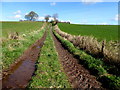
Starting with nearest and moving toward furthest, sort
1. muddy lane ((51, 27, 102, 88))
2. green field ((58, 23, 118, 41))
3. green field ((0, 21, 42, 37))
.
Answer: muddy lane ((51, 27, 102, 88))
green field ((58, 23, 118, 41))
green field ((0, 21, 42, 37))

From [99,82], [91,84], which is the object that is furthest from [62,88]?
[99,82]

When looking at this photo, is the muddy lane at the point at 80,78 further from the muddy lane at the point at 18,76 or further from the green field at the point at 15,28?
the green field at the point at 15,28

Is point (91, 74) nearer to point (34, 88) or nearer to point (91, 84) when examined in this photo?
point (91, 84)

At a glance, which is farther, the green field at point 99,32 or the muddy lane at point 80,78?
the green field at point 99,32

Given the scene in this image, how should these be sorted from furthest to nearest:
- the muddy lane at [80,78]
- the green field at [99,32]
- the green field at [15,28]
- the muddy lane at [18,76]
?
the green field at [15,28] → the green field at [99,32] → the muddy lane at [80,78] → the muddy lane at [18,76]

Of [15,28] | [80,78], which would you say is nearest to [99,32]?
[15,28]

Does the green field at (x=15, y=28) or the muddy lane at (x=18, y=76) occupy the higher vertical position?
the green field at (x=15, y=28)

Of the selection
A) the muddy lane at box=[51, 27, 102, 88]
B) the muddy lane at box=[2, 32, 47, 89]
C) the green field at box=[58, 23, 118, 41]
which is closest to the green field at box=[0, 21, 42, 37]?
the green field at box=[58, 23, 118, 41]

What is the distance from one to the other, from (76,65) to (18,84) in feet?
16.4

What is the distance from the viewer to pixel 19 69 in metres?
10.0

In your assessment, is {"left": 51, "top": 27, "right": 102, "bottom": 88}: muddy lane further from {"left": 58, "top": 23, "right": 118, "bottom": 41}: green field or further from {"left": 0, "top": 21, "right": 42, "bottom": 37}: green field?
{"left": 0, "top": 21, "right": 42, "bottom": 37}: green field

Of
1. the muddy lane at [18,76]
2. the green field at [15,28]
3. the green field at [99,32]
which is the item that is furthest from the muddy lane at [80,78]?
the green field at [15,28]

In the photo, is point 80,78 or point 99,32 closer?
point 80,78

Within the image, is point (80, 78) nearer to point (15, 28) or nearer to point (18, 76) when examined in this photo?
point (18, 76)
